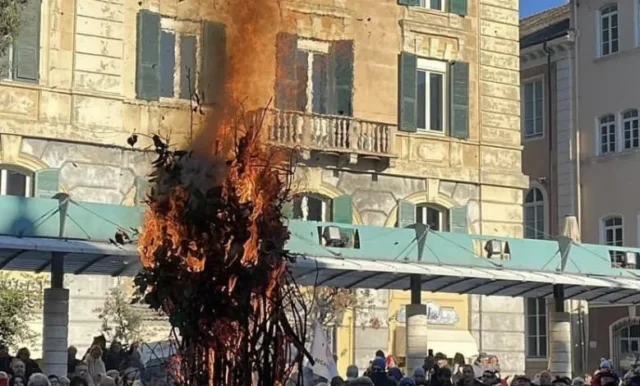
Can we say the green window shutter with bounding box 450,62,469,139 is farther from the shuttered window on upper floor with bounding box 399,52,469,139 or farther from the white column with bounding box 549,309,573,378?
the white column with bounding box 549,309,573,378

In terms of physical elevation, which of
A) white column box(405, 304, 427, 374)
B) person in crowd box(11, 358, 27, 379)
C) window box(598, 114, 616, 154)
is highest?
window box(598, 114, 616, 154)

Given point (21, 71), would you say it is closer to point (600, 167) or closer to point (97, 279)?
point (97, 279)

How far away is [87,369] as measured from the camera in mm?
16984

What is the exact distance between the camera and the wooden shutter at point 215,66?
32.2 ft

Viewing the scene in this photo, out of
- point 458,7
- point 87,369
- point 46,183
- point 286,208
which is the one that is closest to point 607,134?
point 458,7

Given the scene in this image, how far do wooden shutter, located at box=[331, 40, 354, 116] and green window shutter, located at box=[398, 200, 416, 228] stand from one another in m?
2.72

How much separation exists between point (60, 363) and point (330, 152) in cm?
1146

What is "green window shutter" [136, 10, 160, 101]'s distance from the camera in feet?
87.8

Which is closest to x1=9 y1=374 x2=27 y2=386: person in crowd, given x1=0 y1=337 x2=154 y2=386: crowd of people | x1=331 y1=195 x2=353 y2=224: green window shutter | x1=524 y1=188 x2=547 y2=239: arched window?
x1=0 y1=337 x2=154 y2=386: crowd of people

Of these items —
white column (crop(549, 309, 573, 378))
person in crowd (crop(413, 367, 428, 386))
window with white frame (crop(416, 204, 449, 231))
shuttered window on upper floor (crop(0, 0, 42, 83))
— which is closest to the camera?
person in crowd (crop(413, 367, 428, 386))

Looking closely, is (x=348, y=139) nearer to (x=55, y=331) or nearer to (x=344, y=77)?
(x=344, y=77)

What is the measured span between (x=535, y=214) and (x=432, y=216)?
1329 centimetres

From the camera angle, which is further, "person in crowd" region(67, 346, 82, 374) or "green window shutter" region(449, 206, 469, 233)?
"green window shutter" region(449, 206, 469, 233)

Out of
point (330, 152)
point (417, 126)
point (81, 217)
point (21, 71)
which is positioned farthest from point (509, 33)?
point (81, 217)
